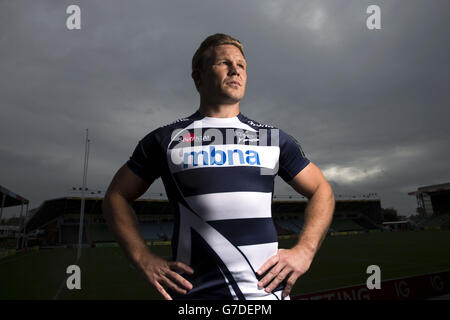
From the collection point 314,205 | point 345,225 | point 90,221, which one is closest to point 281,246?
point 314,205

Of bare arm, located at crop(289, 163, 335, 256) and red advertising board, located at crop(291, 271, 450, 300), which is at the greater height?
bare arm, located at crop(289, 163, 335, 256)

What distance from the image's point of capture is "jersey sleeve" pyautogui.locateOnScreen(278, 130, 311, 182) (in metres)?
1.69

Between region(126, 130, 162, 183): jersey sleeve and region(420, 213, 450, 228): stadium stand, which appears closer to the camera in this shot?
region(126, 130, 162, 183): jersey sleeve

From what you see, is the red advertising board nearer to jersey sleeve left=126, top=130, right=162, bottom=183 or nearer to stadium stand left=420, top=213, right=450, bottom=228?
jersey sleeve left=126, top=130, right=162, bottom=183

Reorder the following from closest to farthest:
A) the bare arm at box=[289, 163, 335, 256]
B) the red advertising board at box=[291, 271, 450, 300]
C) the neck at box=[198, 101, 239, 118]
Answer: the bare arm at box=[289, 163, 335, 256]
the neck at box=[198, 101, 239, 118]
the red advertising board at box=[291, 271, 450, 300]

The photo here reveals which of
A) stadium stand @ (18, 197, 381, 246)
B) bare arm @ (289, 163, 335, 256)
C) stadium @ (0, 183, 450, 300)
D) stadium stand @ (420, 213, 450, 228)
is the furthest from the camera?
stadium stand @ (420, 213, 450, 228)

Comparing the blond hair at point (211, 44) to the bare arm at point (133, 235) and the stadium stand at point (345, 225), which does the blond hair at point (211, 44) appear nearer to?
the bare arm at point (133, 235)

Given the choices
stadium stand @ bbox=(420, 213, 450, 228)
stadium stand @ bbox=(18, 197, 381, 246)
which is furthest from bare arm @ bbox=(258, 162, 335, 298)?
stadium stand @ bbox=(420, 213, 450, 228)

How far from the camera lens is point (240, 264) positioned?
141 cm

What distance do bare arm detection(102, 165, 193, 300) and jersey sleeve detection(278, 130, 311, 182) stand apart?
2.56 feet

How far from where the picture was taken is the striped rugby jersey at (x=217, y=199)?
1404 mm

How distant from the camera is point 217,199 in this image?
140 centimetres

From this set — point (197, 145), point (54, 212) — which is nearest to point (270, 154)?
point (197, 145)
